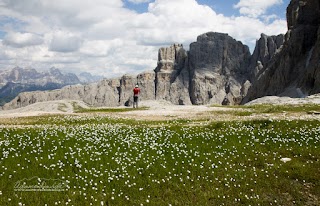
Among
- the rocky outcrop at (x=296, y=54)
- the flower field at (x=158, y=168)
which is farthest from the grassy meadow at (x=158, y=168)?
the rocky outcrop at (x=296, y=54)

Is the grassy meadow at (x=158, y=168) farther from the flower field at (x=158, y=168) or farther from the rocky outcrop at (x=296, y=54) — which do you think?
the rocky outcrop at (x=296, y=54)

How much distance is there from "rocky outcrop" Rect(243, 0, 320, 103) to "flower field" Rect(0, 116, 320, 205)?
384 ft

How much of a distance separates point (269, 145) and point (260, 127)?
20.8 feet

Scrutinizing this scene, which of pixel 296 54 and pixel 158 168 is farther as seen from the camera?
pixel 296 54

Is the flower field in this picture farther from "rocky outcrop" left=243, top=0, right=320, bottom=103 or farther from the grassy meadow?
"rocky outcrop" left=243, top=0, right=320, bottom=103

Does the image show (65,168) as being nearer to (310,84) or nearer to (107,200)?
(107,200)

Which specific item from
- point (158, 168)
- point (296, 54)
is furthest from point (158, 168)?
point (296, 54)

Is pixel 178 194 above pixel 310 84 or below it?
below

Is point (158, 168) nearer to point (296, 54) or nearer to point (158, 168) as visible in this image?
point (158, 168)

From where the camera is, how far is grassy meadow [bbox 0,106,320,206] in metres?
14.1

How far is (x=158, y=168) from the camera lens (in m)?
17.3

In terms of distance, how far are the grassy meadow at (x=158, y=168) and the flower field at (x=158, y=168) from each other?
0.05 m

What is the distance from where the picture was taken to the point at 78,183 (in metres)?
14.6

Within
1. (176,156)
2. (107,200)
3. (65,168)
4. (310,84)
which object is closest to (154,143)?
(176,156)
